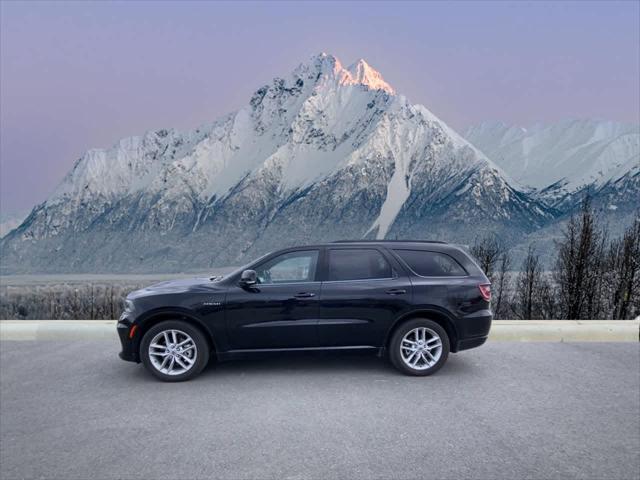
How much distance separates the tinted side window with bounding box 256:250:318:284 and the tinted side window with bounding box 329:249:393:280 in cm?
22

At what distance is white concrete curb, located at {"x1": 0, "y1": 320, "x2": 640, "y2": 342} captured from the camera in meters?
8.34

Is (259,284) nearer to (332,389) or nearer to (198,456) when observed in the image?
(332,389)

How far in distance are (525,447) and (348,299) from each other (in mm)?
2422

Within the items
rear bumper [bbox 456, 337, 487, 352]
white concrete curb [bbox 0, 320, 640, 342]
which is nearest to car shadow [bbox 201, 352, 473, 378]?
rear bumper [bbox 456, 337, 487, 352]

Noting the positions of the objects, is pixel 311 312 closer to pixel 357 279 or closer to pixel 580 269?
pixel 357 279

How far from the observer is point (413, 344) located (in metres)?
6.38

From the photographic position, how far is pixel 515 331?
8.36m

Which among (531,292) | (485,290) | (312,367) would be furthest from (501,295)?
(312,367)

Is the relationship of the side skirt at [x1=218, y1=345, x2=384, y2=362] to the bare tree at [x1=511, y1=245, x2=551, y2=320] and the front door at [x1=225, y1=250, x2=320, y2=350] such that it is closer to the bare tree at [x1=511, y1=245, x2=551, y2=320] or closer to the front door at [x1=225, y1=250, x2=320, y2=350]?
the front door at [x1=225, y1=250, x2=320, y2=350]

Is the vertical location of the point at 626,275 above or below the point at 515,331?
below

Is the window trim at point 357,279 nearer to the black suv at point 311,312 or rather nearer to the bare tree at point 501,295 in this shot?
the black suv at point 311,312

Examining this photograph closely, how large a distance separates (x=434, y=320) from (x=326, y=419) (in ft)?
6.66

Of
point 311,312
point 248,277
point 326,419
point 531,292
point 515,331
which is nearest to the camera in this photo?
point 326,419

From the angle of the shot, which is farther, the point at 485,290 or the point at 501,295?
the point at 501,295
